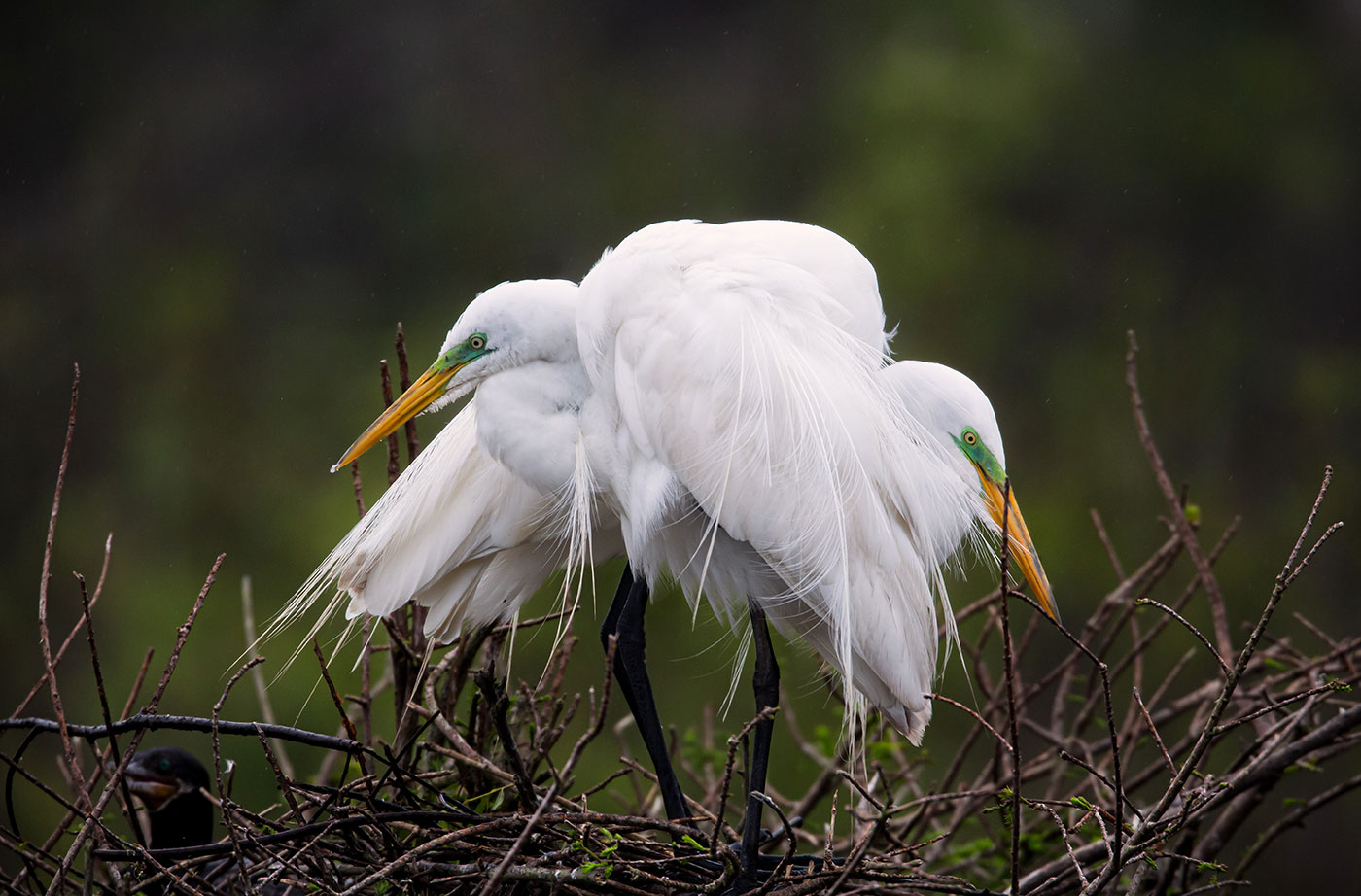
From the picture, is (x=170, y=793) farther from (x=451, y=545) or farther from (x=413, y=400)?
(x=413, y=400)

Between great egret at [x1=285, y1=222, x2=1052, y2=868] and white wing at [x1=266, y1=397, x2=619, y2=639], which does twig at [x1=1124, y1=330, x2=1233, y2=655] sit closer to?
great egret at [x1=285, y1=222, x2=1052, y2=868]

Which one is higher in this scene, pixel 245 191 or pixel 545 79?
pixel 545 79

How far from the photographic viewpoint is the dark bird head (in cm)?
233

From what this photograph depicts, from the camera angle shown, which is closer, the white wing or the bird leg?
the bird leg

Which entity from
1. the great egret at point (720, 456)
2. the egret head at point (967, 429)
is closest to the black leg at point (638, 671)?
the great egret at point (720, 456)

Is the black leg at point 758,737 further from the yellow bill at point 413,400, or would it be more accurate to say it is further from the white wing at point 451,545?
the yellow bill at point 413,400

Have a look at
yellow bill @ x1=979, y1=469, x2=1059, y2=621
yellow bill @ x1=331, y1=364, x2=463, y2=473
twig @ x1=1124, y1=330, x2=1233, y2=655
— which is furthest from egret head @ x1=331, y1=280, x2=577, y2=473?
twig @ x1=1124, y1=330, x2=1233, y2=655

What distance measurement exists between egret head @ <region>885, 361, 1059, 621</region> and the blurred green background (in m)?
3.95

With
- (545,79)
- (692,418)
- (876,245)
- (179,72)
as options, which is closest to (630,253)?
(692,418)

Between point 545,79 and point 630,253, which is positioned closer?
point 630,253

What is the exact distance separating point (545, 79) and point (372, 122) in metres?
1.16

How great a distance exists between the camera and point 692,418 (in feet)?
6.30

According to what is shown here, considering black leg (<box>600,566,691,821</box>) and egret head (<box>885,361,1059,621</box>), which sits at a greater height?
egret head (<box>885,361,1059,621</box>)

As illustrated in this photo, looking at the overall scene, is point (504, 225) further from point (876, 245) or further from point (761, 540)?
point (761, 540)
